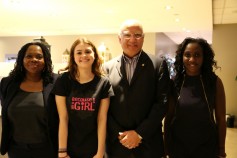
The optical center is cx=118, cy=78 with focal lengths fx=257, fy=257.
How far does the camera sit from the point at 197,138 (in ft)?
6.14

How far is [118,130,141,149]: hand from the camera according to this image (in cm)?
174

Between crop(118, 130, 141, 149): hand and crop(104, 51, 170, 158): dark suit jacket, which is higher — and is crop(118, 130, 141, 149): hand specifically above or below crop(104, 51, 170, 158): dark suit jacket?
below

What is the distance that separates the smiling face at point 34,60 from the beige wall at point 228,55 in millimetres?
5870

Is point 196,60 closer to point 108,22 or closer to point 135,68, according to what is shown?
point 135,68

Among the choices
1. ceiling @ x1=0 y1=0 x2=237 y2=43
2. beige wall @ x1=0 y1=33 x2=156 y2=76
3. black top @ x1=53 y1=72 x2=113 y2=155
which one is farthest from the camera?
beige wall @ x1=0 y1=33 x2=156 y2=76

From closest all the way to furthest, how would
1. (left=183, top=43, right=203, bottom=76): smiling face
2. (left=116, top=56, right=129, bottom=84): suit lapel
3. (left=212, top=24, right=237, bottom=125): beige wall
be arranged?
(left=116, top=56, right=129, bottom=84): suit lapel, (left=183, top=43, right=203, bottom=76): smiling face, (left=212, top=24, right=237, bottom=125): beige wall

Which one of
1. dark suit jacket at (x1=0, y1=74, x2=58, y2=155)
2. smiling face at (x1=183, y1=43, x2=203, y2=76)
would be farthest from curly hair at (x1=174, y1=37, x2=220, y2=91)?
dark suit jacket at (x1=0, y1=74, x2=58, y2=155)

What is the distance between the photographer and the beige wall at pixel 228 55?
268 inches

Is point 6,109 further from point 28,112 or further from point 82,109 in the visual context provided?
point 82,109

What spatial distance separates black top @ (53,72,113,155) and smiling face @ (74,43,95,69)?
0.13 metres

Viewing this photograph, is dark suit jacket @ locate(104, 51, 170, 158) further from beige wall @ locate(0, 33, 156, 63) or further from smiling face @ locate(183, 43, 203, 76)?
beige wall @ locate(0, 33, 156, 63)

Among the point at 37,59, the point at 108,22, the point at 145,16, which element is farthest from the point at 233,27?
the point at 37,59

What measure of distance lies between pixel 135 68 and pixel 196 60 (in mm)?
484

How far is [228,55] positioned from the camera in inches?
269
